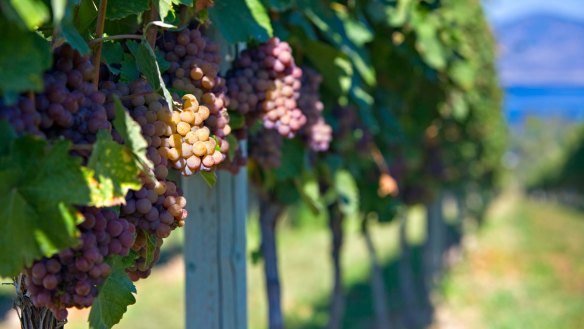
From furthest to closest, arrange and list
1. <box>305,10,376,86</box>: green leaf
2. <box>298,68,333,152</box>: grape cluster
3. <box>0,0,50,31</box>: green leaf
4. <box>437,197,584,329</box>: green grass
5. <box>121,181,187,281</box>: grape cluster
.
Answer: <box>437,197,584,329</box>: green grass
<box>305,10,376,86</box>: green leaf
<box>298,68,333,152</box>: grape cluster
<box>121,181,187,281</box>: grape cluster
<box>0,0,50,31</box>: green leaf

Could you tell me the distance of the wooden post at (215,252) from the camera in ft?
9.61

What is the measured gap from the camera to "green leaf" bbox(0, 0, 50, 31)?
1.09 m

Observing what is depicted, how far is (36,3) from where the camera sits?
115 cm

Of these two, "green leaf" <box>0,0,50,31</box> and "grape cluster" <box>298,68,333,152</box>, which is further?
"grape cluster" <box>298,68,333,152</box>

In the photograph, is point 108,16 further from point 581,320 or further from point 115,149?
point 581,320

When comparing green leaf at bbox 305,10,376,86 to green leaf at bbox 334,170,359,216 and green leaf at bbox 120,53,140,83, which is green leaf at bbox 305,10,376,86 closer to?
green leaf at bbox 334,170,359,216

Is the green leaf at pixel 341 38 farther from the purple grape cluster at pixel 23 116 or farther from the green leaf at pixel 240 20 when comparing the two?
the purple grape cluster at pixel 23 116

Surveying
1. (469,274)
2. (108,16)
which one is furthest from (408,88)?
(469,274)

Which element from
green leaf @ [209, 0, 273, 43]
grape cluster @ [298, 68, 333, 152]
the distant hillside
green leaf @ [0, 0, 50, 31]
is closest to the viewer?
green leaf @ [0, 0, 50, 31]

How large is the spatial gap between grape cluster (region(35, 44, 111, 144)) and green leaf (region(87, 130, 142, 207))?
0.08 m

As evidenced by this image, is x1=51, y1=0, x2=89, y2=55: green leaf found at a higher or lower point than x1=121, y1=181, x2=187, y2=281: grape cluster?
higher

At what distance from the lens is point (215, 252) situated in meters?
2.93

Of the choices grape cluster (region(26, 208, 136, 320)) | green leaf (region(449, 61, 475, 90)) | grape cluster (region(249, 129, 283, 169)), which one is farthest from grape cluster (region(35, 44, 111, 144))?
green leaf (region(449, 61, 475, 90))

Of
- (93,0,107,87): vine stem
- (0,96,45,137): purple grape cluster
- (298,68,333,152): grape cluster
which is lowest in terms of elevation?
(0,96,45,137): purple grape cluster
